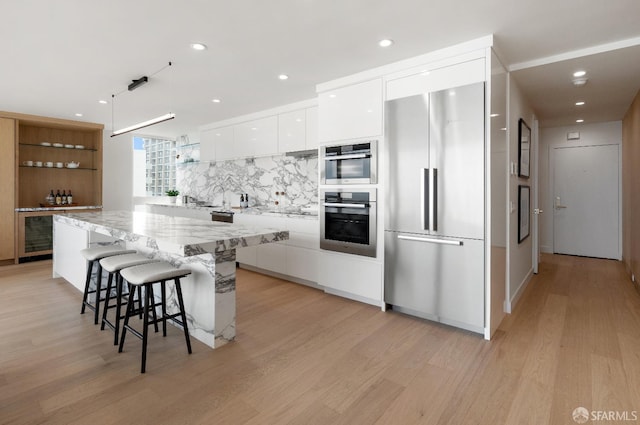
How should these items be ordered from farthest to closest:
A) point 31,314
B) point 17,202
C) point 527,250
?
point 17,202 < point 527,250 < point 31,314

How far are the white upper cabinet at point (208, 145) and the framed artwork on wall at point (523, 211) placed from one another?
4.83m

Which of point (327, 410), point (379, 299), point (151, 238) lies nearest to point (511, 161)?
point (379, 299)

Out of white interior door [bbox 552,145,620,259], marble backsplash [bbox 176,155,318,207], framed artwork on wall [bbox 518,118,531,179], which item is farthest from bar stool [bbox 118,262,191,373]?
white interior door [bbox 552,145,620,259]

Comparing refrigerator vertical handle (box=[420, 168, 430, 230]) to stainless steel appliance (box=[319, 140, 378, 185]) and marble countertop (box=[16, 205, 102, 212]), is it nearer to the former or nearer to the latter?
stainless steel appliance (box=[319, 140, 378, 185])

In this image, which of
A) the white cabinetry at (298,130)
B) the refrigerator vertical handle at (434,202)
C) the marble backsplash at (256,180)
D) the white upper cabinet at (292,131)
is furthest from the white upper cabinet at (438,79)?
the marble backsplash at (256,180)

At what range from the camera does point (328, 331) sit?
9.37 feet

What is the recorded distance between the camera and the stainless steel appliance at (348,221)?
11.1 ft

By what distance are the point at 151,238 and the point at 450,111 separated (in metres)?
2.52

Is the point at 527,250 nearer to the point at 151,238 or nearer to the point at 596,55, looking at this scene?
the point at 596,55

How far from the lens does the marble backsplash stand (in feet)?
16.4

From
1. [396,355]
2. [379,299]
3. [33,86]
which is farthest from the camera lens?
[33,86]

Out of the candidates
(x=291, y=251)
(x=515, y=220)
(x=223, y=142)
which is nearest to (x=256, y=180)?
(x=223, y=142)

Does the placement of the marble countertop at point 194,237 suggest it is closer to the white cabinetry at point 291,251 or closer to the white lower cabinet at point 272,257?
the white cabinetry at point 291,251

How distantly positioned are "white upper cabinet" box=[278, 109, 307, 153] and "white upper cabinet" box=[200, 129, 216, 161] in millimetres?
1792
